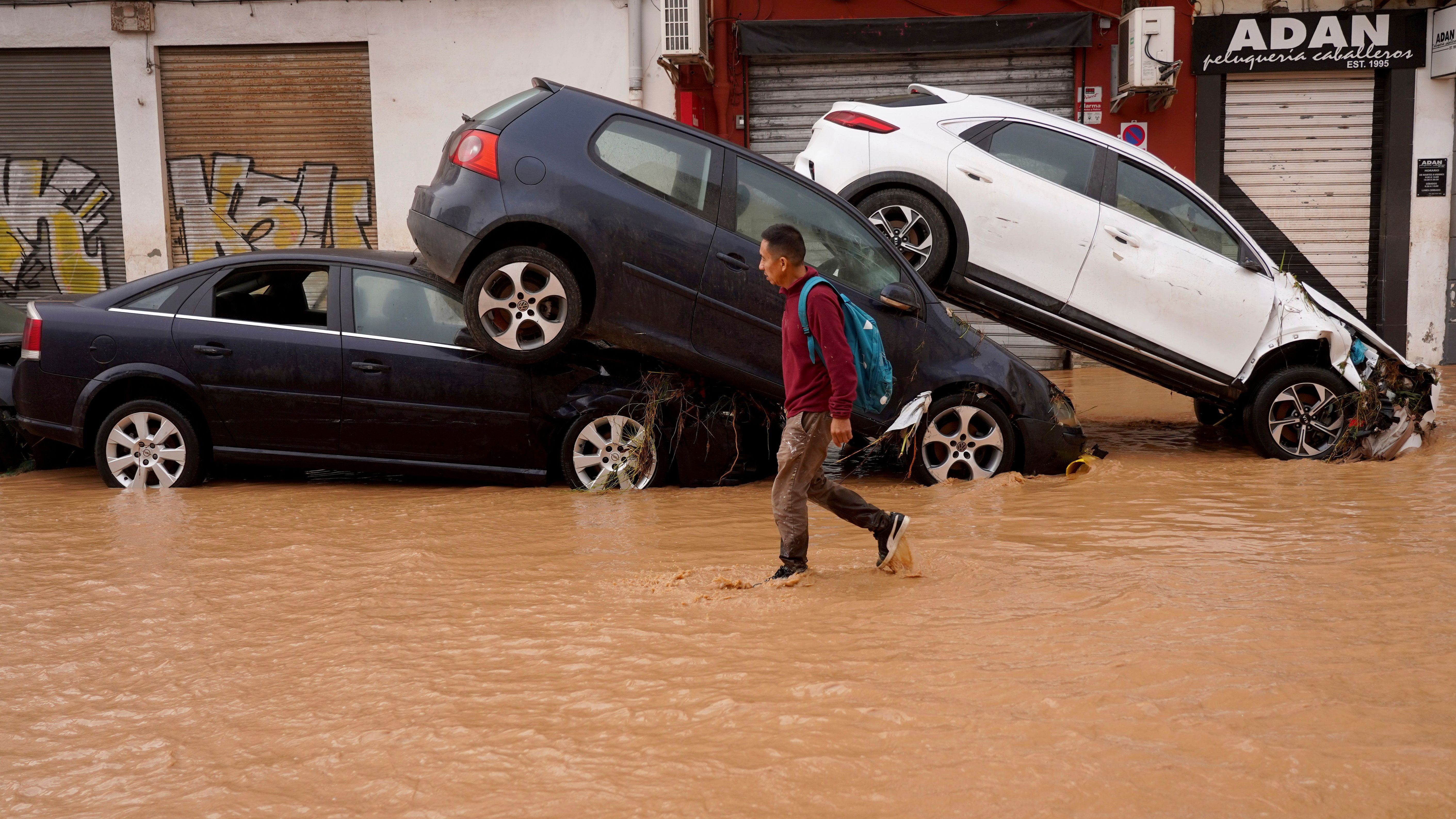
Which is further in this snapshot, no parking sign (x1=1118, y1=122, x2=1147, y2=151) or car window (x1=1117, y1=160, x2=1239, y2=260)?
no parking sign (x1=1118, y1=122, x2=1147, y2=151)

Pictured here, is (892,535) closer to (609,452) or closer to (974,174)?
(609,452)

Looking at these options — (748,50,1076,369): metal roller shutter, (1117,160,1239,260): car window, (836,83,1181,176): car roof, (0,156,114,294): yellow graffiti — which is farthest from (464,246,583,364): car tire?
(0,156,114,294): yellow graffiti

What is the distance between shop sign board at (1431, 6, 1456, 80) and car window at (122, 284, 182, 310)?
13.1 meters

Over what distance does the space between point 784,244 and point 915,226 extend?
2803 millimetres

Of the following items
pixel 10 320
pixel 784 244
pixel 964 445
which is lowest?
pixel 964 445

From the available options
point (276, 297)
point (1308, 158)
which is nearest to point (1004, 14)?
point (1308, 158)

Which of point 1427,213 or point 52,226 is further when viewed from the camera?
point 52,226

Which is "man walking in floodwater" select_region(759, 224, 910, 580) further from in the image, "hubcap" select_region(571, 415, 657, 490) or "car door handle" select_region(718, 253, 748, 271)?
"hubcap" select_region(571, 415, 657, 490)

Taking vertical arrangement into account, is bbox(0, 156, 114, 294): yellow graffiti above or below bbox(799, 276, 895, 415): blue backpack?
above

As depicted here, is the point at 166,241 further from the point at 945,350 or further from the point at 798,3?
the point at 945,350

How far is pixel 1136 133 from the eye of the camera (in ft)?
42.8

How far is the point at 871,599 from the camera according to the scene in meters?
4.45

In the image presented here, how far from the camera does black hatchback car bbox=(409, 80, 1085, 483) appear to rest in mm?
6355

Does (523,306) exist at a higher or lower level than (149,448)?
higher
